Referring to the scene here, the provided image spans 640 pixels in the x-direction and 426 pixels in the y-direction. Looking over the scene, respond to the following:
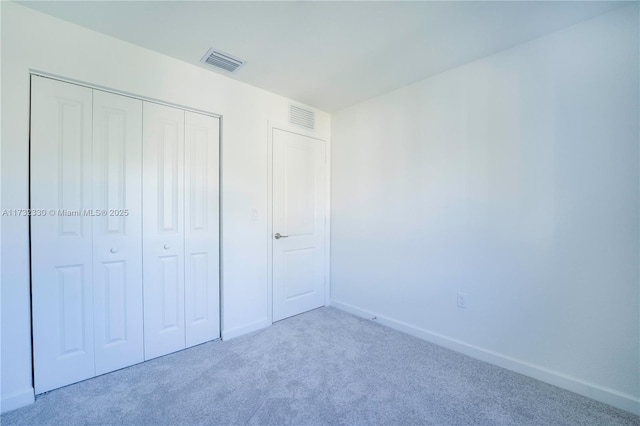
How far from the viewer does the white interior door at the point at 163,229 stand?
2.10 meters

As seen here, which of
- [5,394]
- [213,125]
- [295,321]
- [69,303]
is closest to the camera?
[5,394]

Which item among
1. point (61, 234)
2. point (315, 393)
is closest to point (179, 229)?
A: point (61, 234)

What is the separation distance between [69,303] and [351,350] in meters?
2.12

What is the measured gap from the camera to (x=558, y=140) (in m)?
1.83

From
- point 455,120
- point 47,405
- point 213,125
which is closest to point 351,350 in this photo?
point 47,405

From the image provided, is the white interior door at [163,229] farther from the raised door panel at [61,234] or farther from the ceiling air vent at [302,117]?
the ceiling air vent at [302,117]

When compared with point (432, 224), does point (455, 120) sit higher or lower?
higher

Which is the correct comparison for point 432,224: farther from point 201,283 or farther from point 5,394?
point 5,394

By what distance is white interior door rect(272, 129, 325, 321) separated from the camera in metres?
2.90

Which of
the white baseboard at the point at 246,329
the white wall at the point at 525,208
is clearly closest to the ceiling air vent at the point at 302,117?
the white wall at the point at 525,208

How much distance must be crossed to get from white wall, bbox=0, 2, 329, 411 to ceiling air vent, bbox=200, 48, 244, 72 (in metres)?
0.16

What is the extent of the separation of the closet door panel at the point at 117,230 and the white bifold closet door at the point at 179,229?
0.20 feet

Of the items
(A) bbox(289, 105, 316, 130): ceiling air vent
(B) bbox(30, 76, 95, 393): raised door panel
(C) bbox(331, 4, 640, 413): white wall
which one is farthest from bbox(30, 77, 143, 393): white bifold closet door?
(C) bbox(331, 4, 640, 413): white wall

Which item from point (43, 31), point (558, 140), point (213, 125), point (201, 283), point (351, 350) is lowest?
point (351, 350)
